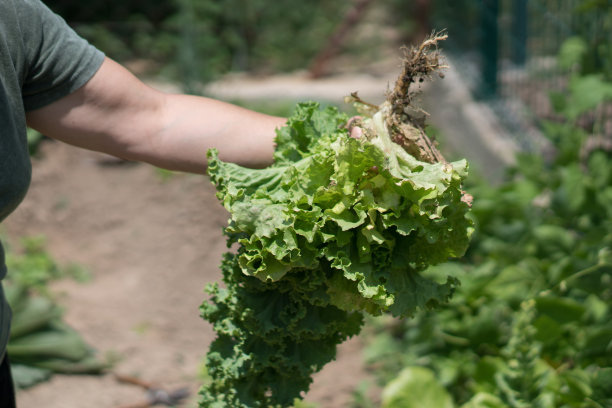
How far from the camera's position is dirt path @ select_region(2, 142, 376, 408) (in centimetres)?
385

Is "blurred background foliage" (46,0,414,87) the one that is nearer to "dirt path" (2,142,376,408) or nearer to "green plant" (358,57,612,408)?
"dirt path" (2,142,376,408)

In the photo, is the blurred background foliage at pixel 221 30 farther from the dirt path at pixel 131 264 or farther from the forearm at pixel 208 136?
the forearm at pixel 208 136

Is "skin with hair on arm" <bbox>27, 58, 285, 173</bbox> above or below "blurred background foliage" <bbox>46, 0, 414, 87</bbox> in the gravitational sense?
below

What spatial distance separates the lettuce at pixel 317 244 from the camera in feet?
5.39

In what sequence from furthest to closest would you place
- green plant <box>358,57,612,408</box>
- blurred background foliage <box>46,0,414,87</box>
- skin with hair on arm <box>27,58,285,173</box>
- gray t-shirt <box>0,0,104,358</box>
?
blurred background foliage <box>46,0,414,87</box>, green plant <box>358,57,612,408</box>, skin with hair on arm <box>27,58,285,173</box>, gray t-shirt <box>0,0,104,358</box>

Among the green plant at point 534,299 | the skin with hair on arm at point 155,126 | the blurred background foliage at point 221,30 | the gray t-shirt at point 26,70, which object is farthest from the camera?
the blurred background foliage at point 221,30

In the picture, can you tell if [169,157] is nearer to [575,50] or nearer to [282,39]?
[575,50]

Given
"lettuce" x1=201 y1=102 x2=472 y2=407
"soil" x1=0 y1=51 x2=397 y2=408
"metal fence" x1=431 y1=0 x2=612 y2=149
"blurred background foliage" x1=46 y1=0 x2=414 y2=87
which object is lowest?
"lettuce" x1=201 y1=102 x2=472 y2=407

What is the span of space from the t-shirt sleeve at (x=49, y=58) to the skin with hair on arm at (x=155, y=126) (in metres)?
0.04

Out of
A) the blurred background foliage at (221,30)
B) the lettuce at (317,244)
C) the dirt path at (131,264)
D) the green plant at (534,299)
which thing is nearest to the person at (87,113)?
the lettuce at (317,244)

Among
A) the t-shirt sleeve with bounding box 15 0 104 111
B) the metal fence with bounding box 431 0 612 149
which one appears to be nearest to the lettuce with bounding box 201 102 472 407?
the t-shirt sleeve with bounding box 15 0 104 111

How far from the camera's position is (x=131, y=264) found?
5160 millimetres

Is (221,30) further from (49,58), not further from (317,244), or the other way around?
(317,244)

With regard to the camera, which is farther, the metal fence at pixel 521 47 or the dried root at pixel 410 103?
the metal fence at pixel 521 47
